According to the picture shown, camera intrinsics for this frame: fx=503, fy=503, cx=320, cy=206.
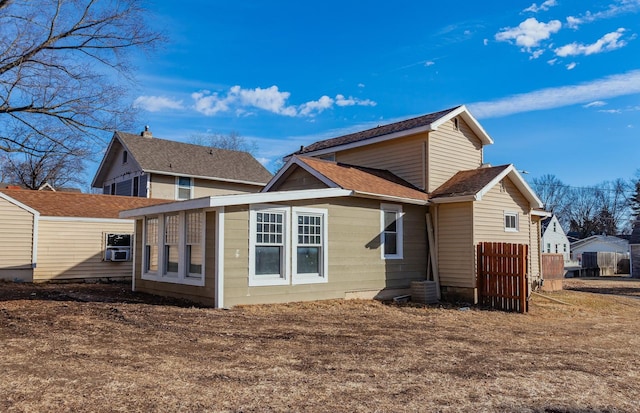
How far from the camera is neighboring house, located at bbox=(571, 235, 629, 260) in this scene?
50.4 meters

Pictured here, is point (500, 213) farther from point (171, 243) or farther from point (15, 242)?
point (15, 242)

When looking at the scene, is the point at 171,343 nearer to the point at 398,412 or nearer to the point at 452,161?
the point at 398,412

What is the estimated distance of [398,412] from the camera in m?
4.76

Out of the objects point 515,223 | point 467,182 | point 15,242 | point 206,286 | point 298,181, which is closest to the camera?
point 206,286

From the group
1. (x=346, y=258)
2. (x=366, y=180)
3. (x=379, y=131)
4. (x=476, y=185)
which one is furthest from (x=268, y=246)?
(x=379, y=131)

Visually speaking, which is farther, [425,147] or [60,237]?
[60,237]

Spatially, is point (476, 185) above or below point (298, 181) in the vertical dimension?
below

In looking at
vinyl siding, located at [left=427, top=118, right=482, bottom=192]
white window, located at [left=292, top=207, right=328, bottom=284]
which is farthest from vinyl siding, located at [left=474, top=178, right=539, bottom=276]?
white window, located at [left=292, top=207, right=328, bottom=284]

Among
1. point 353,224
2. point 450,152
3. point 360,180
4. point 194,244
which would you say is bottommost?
point 194,244

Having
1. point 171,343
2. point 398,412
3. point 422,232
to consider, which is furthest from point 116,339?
point 422,232

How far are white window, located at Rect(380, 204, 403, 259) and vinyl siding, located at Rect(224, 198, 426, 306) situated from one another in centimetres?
18

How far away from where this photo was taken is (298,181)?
1534 centimetres

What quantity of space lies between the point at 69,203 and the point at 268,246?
37.7 feet

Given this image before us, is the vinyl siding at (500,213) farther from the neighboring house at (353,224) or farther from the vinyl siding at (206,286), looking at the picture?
the vinyl siding at (206,286)
